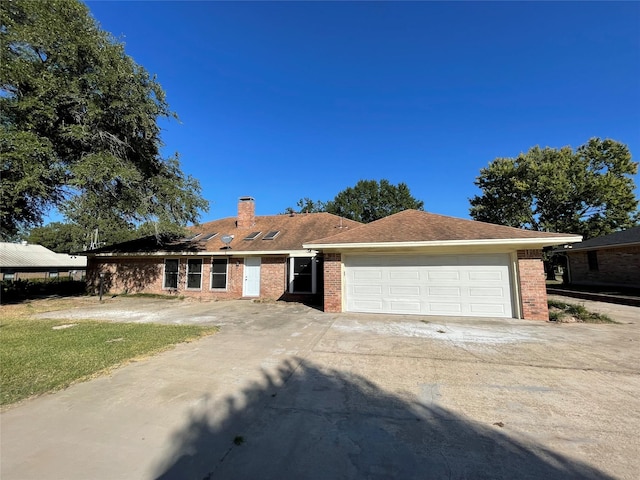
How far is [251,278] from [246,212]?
5.17 meters

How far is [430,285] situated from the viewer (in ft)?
31.9

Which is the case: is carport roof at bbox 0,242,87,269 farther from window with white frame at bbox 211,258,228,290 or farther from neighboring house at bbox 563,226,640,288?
neighboring house at bbox 563,226,640,288

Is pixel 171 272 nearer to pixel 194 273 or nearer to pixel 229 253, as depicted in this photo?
pixel 194 273

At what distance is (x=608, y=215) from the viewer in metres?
25.7

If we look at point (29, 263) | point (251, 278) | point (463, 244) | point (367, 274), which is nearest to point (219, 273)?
point (251, 278)

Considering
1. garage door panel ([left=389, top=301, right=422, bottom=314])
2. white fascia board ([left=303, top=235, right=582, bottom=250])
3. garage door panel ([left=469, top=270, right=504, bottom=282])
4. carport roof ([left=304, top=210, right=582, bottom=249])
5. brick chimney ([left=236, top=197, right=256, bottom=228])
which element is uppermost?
brick chimney ([left=236, top=197, right=256, bottom=228])

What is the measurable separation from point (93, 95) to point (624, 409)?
51.7 ft

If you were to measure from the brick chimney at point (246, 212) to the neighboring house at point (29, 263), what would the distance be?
24.9m

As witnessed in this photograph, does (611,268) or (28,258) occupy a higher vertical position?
(28,258)

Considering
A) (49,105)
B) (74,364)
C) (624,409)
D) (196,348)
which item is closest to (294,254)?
(196,348)

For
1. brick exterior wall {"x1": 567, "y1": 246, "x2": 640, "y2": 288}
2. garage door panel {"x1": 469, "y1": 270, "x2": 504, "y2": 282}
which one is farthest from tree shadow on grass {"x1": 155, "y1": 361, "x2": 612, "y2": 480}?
brick exterior wall {"x1": 567, "y1": 246, "x2": 640, "y2": 288}

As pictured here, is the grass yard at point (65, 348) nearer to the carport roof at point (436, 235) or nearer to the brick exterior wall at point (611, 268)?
the carport roof at point (436, 235)

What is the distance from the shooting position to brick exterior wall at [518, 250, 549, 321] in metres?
8.73

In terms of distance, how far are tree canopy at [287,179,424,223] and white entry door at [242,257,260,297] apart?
69.8 feet
